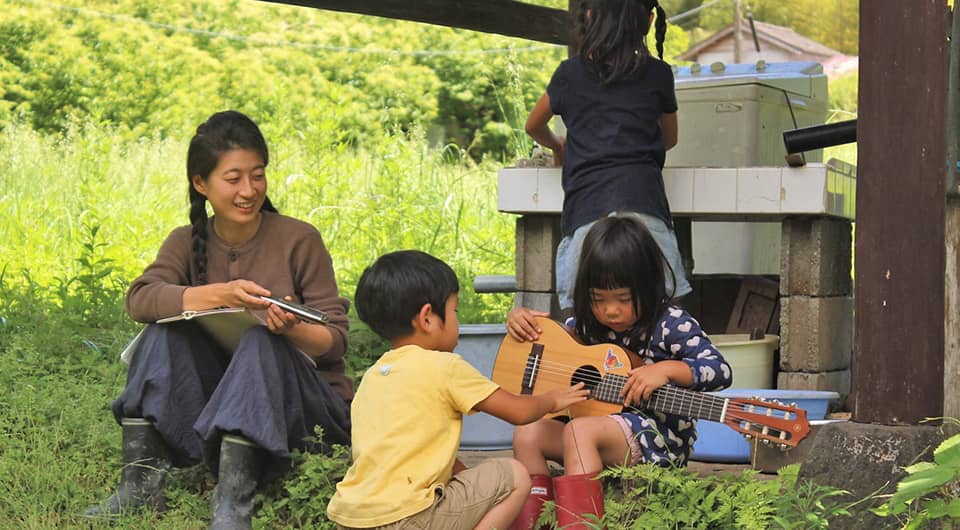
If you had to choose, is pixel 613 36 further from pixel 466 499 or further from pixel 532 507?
pixel 466 499

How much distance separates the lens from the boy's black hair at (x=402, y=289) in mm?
3197

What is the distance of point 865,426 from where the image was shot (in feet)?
10.6

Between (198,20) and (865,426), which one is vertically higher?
(198,20)

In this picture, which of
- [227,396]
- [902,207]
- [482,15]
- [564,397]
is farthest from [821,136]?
[482,15]

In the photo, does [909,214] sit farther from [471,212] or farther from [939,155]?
[471,212]

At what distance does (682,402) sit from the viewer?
11.0ft

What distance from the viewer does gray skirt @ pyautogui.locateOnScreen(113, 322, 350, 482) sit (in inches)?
142

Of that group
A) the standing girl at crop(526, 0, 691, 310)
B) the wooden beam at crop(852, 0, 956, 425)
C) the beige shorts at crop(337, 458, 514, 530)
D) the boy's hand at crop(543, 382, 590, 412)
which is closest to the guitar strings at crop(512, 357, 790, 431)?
the boy's hand at crop(543, 382, 590, 412)

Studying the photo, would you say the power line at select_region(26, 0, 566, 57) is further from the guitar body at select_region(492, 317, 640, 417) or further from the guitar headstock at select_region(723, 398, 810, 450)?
the guitar headstock at select_region(723, 398, 810, 450)

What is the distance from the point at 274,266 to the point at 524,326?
2.74 feet

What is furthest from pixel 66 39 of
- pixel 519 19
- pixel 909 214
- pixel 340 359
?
pixel 909 214

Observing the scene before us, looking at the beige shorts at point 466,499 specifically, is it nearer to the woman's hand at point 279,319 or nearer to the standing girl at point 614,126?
the woman's hand at point 279,319

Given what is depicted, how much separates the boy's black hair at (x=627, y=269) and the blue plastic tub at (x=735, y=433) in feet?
2.10

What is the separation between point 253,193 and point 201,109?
14552 millimetres
